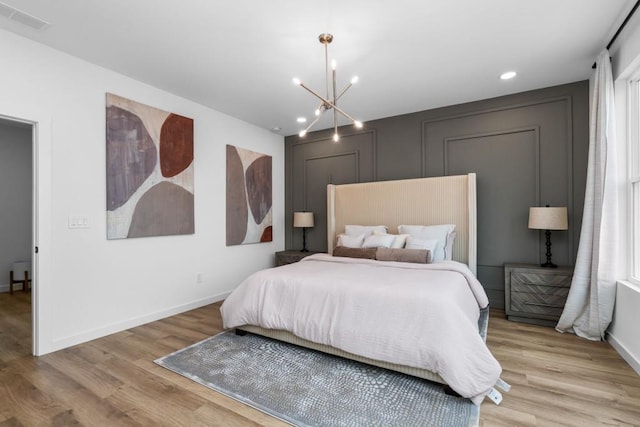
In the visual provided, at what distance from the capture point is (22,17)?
2.31m

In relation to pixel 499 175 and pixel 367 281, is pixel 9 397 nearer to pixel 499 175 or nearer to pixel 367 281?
pixel 367 281

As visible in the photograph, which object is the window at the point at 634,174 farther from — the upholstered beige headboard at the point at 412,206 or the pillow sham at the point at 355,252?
the pillow sham at the point at 355,252

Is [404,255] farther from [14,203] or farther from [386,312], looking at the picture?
[14,203]

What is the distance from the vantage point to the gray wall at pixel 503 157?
139 inches

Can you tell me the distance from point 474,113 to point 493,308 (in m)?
2.55

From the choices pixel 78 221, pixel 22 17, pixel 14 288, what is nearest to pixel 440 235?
pixel 78 221

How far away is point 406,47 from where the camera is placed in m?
2.77

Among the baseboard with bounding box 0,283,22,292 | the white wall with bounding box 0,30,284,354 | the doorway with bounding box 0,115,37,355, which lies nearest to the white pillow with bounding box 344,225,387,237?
the white wall with bounding box 0,30,284,354

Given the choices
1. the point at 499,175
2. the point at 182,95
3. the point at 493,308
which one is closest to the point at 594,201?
the point at 499,175

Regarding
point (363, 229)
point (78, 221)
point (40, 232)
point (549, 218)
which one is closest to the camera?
point (40, 232)

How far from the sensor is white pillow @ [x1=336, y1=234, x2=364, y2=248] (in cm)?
404

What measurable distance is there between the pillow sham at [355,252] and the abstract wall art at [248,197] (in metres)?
1.64

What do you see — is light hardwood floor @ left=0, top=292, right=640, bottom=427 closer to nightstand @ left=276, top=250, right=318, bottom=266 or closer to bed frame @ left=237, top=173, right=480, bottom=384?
bed frame @ left=237, top=173, right=480, bottom=384

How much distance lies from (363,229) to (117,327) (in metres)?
3.13
